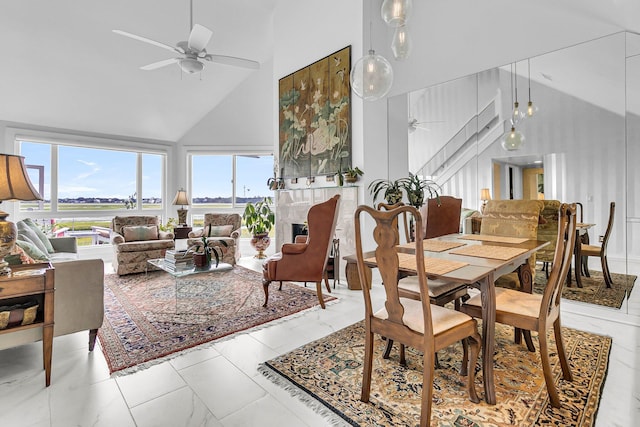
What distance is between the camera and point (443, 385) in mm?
1808

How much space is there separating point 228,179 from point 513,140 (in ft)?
18.9

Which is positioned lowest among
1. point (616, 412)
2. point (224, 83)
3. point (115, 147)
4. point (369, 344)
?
point (616, 412)

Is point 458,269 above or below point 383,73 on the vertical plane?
below

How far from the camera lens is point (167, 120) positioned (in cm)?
629

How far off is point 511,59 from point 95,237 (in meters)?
7.40

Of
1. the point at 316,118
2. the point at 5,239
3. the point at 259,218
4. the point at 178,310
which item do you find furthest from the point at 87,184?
the point at 5,239

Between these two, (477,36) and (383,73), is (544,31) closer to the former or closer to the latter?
(477,36)

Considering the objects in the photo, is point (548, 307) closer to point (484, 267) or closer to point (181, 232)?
point (484, 267)

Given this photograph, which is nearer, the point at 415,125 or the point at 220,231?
the point at 415,125

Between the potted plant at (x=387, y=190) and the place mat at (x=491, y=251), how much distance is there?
5.48ft

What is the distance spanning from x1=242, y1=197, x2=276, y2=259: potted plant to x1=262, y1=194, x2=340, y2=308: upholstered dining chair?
118 inches

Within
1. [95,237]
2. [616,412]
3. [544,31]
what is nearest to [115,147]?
[95,237]

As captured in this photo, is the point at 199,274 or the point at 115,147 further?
the point at 115,147

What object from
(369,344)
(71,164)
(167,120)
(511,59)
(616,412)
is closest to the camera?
(616,412)
